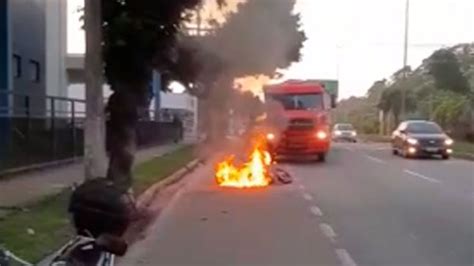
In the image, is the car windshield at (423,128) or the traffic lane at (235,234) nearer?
the traffic lane at (235,234)

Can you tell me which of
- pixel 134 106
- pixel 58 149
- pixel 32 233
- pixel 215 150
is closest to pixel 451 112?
pixel 215 150

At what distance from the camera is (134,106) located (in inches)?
643

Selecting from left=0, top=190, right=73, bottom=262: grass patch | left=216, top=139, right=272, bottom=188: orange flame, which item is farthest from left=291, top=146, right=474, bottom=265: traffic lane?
left=0, top=190, right=73, bottom=262: grass patch

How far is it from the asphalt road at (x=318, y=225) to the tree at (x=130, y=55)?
1479 mm

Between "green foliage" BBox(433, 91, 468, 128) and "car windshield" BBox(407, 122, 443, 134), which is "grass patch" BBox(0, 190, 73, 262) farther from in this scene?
"green foliage" BBox(433, 91, 468, 128)

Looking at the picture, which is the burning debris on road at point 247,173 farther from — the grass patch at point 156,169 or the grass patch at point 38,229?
the grass patch at point 38,229

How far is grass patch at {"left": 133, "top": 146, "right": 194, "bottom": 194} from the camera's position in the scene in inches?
835

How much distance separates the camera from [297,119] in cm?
3394

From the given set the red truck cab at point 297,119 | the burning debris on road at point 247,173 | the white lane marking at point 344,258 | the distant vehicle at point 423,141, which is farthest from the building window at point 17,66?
the white lane marking at point 344,258

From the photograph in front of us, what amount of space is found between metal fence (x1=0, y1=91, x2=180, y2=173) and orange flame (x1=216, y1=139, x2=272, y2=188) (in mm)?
4367

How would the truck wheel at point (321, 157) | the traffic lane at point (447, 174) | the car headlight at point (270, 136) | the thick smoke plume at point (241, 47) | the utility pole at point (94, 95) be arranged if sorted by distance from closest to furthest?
the utility pole at point (94, 95) → the thick smoke plume at point (241, 47) → the traffic lane at point (447, 174) → the car headlight at point (270, 136) → the truck wheel at point (321, 157)

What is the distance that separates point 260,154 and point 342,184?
2286 millimetres

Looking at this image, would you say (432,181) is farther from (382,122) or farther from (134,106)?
(382,122)

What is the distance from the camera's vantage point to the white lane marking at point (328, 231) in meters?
12.9
